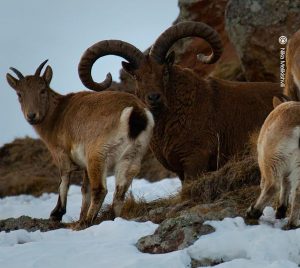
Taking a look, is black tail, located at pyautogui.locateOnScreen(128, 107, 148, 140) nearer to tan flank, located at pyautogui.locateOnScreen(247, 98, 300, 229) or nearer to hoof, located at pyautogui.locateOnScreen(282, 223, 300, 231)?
tan flank, located at pyautogui.locateOnScreen(247, 98, 300, 229)

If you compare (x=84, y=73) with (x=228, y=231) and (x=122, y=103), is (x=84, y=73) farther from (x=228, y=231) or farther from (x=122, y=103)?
(x=228, y=231)

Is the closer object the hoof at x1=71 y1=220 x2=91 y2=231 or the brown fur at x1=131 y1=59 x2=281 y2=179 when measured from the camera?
the hoof at x1=71 y1=220 x2=91 y2=231

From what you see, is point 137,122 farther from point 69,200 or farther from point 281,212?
point 69,200

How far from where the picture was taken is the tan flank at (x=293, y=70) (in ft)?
38.7

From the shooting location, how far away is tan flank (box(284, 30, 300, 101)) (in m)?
11.8

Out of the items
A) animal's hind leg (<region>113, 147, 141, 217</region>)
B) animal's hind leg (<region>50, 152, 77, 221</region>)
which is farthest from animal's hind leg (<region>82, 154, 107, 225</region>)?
animal's hind leg (<region>50, 152, 77, 221</region>)

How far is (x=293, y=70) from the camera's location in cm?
1190

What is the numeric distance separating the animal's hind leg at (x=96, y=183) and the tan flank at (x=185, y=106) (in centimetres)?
255

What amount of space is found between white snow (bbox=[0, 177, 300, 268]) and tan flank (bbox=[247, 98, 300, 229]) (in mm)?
224

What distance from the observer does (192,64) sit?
18.4m

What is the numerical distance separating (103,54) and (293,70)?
2950mm

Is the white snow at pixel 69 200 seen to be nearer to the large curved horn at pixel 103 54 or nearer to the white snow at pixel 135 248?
the large curved horn at pixel 103 54

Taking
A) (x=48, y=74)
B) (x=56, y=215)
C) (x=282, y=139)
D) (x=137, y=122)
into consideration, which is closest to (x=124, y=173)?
(x=137, y=122)

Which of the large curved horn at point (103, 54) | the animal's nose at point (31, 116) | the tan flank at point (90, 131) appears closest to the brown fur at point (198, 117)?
the large curved horn at point (103, 54)
